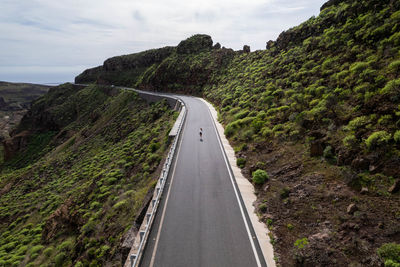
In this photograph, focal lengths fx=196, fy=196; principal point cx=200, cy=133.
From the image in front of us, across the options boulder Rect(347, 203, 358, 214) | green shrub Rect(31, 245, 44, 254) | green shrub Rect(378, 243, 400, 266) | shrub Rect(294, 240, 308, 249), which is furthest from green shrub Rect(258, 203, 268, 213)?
green shrub Rect(31, 245, 44, 254)

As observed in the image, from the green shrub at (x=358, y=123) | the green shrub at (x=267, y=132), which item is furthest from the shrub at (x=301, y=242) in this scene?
the green shrub at (x=267, y=132)

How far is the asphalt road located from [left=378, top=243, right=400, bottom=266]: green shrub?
149 inches

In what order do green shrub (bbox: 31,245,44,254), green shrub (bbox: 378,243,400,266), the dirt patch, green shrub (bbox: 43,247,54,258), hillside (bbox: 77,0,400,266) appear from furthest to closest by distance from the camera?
green shrub (bbox: 31,245,44,254)
green shrub (bbox: 43,247,54,258)
hillside (bbox: 77,0,400,266)
the dirt patch
green shrub (bbox: 378,243,400,266)

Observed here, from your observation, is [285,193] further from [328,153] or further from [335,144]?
[335,144]

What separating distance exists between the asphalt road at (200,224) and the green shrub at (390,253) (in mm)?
3791

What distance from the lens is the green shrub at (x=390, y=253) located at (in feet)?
19.6

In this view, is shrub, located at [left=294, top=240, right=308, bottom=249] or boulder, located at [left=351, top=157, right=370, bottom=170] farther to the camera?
boulder, located at [left=351, top=157, right=370, bottom=170]

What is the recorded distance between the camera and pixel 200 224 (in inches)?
382

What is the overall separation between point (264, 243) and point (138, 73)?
96.3 meters

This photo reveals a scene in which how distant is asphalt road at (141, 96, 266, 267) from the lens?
7840 mm

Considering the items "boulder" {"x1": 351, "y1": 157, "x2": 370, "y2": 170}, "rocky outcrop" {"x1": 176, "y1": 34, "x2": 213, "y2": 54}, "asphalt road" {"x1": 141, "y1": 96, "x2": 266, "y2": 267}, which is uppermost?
"rocky outcrop" {"x1": 176, "y1": 34, "x2": 213, "y2": 54}

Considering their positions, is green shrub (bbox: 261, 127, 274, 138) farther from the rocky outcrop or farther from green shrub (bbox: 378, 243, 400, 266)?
the rocky outcrop

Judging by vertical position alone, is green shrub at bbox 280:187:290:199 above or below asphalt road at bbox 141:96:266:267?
above

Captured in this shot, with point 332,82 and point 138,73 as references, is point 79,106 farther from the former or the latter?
point 332,82
